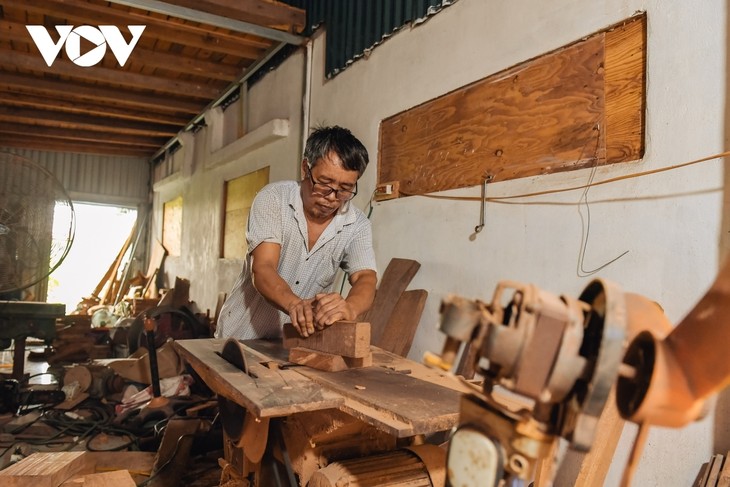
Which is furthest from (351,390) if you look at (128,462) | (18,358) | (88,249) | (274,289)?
(88,249)

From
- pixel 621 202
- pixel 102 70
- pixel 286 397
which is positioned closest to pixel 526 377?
pixel 286 397

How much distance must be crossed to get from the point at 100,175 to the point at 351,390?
10776 millimetres

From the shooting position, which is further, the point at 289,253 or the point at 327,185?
the point at 289,253

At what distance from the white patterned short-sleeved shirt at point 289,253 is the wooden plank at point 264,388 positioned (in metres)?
0.59

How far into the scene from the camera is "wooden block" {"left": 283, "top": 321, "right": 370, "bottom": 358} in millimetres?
1821

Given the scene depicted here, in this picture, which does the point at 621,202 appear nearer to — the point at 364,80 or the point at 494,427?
the point at 494,427

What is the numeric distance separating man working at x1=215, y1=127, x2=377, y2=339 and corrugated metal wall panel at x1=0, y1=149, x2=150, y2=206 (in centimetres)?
913

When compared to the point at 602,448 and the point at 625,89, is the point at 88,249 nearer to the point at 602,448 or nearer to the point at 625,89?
the point at 625,89

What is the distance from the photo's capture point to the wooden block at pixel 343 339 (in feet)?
5.98

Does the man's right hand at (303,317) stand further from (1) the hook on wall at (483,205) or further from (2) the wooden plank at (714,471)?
(2) the wooden plank at (714,471)

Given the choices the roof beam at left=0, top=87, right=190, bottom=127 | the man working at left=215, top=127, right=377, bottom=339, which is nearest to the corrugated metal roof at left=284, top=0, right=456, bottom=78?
the man working at left=215, top=127, right=377, bottom=339

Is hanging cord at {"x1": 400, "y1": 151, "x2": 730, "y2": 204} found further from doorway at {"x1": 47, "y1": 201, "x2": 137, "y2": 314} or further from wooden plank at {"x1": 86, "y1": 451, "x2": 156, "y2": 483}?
doorway at {"x1": 47, "y1": 201, "x2": 137, "y2": 314}

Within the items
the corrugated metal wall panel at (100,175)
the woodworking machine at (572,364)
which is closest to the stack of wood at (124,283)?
the corrugated metal wall panel at (100,175)

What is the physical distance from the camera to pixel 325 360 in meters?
1.89
